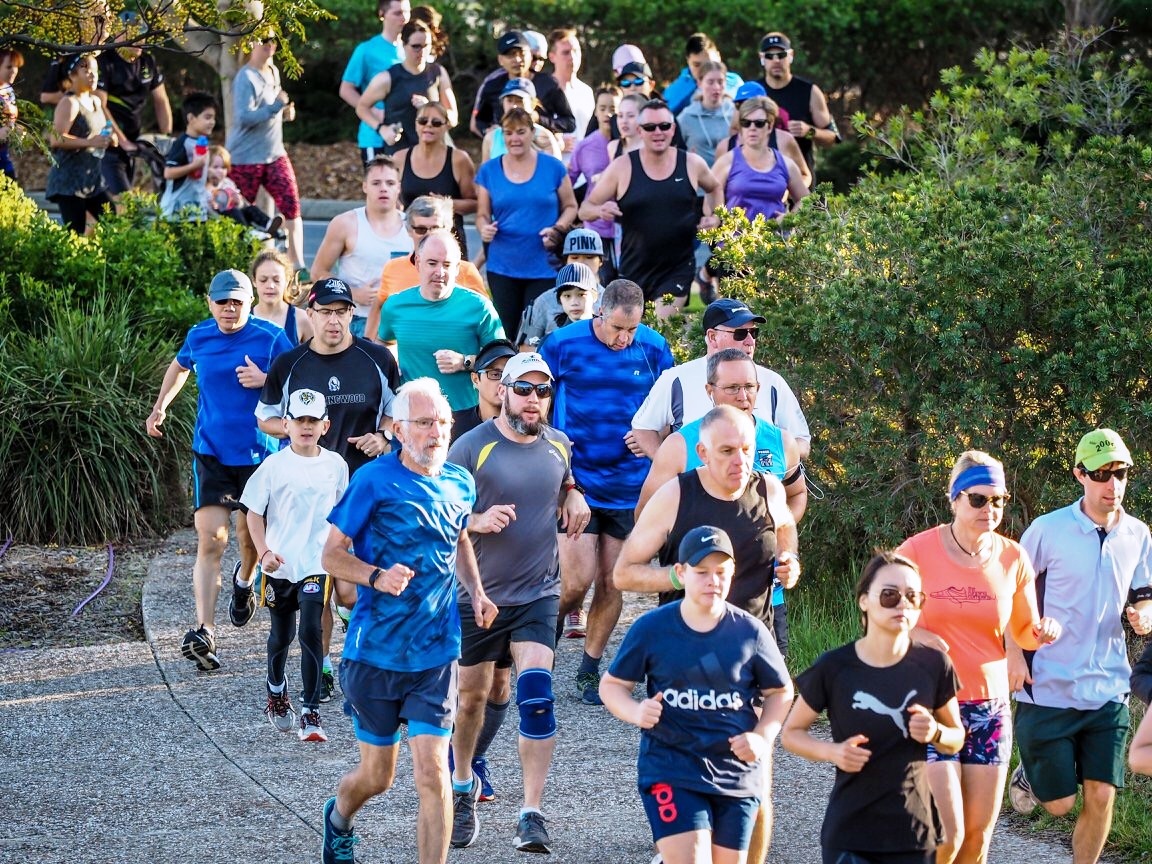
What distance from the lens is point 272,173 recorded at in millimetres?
15398

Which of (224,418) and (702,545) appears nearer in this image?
(702,545)

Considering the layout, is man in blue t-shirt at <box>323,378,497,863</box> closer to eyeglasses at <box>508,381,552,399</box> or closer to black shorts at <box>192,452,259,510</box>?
eyeglasses at <box>508,381,552,399</box>

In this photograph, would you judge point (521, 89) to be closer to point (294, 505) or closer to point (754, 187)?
point (754, 187)

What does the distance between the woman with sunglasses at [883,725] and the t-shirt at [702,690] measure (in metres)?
0.17

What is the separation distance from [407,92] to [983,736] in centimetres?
896

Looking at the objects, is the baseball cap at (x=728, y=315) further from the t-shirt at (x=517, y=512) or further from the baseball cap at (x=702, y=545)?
the baseball cap at (x=702, y=545)

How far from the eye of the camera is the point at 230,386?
363 inches

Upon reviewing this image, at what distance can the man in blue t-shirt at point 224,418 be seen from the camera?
9.15 metres

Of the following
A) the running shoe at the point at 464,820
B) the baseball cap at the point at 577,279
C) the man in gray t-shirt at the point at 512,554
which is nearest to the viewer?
the running shoe at the point at 464,820

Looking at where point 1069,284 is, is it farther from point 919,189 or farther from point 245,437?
point 245,437

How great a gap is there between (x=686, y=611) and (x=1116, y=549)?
1.88 meters

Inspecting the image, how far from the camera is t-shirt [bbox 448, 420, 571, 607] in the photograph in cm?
715

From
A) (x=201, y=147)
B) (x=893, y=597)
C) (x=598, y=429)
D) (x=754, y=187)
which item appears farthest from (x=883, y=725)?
(x=201, y=147)

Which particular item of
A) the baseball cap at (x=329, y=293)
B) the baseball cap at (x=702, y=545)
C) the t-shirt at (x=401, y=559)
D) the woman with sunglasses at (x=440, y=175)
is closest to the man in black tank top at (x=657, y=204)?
the woman with sunglasses at (x=440, y=175)
